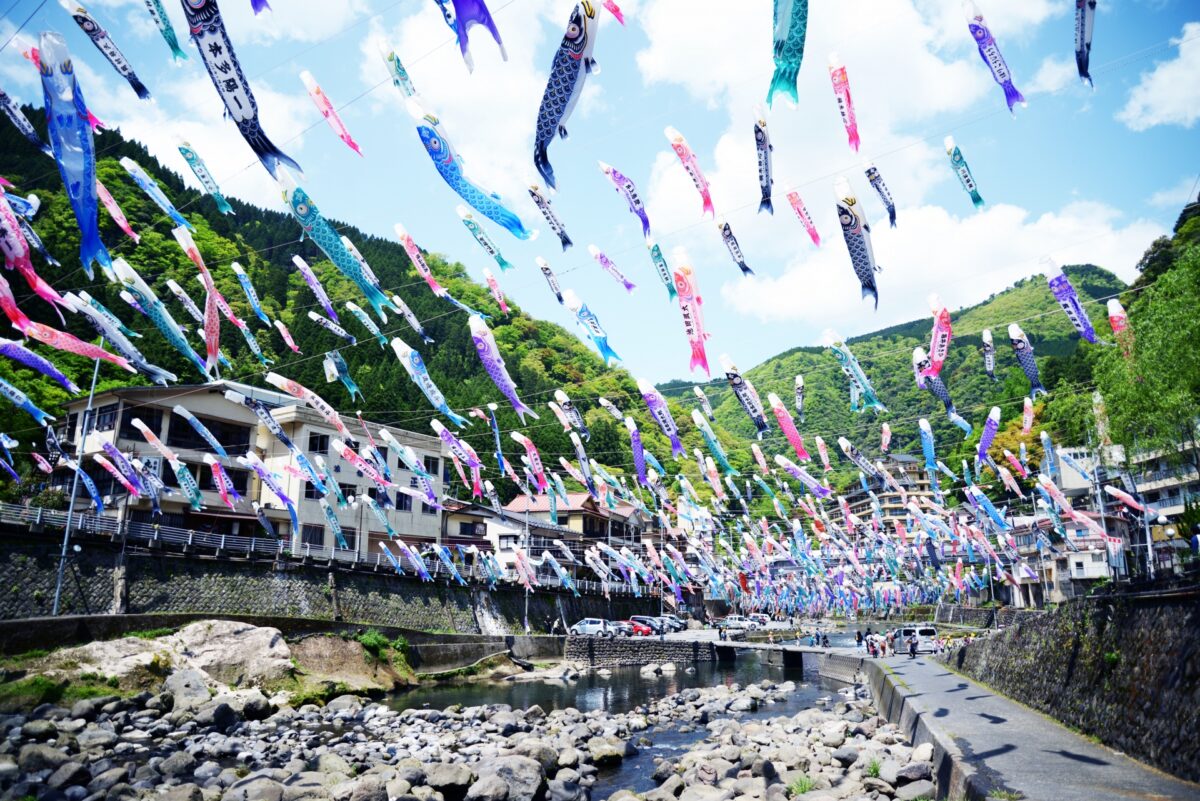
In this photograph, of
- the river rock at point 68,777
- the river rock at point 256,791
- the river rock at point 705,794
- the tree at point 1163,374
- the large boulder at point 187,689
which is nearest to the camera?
the river rock at point 705,794

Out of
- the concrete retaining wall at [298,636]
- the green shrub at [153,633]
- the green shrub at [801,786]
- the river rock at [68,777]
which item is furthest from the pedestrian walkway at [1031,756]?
the green shrub at [153,633]

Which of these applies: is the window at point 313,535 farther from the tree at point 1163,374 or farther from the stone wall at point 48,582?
the tree at point 1163,374

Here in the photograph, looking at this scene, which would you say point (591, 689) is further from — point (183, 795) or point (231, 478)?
point (183, 795)

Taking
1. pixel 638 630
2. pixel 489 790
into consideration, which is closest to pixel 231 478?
pixel 638 630

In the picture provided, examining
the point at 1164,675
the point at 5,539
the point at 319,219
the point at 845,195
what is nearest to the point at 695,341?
the point at 845,195

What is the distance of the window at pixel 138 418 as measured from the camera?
103 ft

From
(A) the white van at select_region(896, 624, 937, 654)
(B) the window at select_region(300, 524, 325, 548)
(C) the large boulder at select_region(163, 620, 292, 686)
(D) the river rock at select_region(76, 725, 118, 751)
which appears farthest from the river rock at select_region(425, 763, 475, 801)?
(B) the window at select_region(300, 524, 325, 548)

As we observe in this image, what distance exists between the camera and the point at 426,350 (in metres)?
73.0

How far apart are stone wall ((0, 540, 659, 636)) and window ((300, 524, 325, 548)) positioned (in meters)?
5.21

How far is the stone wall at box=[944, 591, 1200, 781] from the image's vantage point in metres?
8.18

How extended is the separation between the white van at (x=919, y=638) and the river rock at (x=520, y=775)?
77.7ft

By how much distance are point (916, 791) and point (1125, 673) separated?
10.5ft

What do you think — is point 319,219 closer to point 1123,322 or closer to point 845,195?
point 845,195

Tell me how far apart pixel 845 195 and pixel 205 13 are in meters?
8.51
